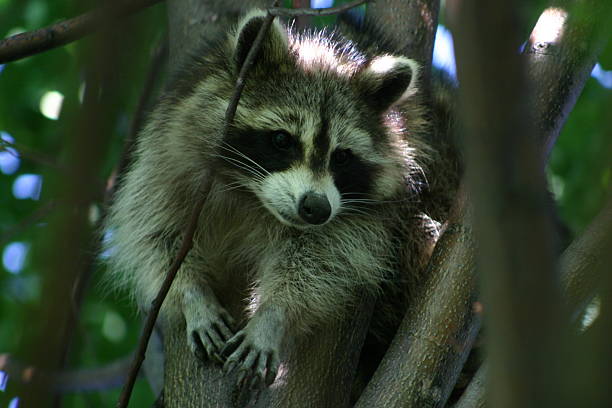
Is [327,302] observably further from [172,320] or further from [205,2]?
[205,2]

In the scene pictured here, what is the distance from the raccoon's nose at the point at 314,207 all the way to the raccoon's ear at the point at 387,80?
2.32 feet

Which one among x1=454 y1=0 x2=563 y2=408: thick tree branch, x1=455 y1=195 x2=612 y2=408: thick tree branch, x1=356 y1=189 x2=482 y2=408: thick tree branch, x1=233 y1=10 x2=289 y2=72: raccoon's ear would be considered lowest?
x1=356 y1=189 x2=482 y2=408: thick tree branch

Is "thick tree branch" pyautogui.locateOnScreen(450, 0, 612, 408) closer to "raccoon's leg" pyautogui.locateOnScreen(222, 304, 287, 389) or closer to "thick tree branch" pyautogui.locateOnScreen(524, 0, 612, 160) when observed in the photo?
"thick tree branch" pyautogui.locateOnScreen(524, 0, 612, 160)

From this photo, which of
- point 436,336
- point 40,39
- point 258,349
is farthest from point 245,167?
point 436,336

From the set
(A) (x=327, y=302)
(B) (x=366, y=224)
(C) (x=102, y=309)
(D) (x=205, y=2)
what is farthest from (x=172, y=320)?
(C) (x=102, y=309)

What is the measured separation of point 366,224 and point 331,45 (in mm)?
880

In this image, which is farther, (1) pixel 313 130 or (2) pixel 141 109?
(2) pixel 141 109

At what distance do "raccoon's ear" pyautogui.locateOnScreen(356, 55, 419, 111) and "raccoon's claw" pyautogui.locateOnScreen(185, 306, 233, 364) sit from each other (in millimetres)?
1255

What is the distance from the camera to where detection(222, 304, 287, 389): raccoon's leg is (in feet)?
10.3

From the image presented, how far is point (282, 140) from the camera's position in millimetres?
3537

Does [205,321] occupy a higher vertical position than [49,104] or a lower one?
higher

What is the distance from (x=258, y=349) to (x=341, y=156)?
973 millimetres

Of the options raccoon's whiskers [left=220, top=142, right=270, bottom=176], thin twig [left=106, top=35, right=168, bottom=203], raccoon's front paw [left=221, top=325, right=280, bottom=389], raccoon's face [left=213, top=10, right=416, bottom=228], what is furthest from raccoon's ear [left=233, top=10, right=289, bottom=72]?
raccoon's front paw [left=221, top=325, right=280, bottom=389]

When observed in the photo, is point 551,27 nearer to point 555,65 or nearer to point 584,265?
point 555,65
